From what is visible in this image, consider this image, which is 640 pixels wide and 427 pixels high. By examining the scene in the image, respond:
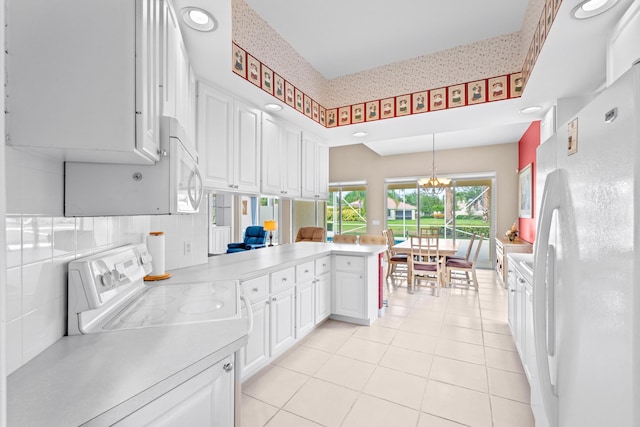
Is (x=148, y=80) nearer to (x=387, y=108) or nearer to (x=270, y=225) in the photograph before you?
(x=270, y=225)

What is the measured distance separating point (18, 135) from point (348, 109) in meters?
3.01

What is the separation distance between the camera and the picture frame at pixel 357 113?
329cm

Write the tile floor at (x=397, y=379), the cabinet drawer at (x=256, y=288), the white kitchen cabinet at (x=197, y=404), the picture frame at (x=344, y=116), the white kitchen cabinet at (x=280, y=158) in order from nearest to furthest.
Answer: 1. the white kitchen cabinet at (x=197, y=404)
2. the tile floor at (x=397, y=379)
3. the cabinet drawer at (x=256, y=288)
4. the white kitchen cabinet at (x=280, y=158)
5. the picture frame at (x=344, y=116)

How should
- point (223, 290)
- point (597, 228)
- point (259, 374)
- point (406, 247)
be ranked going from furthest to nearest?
1. point (406, 247)
2. point (259, 374)
3. point (223, 290)
4. point (597, 228)

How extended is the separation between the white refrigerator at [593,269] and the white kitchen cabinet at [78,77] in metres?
1.31

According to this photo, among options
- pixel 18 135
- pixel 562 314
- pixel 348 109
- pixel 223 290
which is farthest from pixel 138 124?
pixel 348 109

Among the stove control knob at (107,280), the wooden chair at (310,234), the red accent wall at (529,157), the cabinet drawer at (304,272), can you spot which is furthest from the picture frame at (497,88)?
the stove control knob at (107,280)

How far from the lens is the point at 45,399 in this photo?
71 cm

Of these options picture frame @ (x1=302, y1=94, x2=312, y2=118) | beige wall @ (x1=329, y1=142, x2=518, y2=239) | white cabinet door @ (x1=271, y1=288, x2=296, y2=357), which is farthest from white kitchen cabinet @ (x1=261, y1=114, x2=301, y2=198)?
beige wall @ (x1=329, y1=142, x2=518, y2=239)

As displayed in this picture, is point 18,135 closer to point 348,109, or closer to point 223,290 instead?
point 223,290

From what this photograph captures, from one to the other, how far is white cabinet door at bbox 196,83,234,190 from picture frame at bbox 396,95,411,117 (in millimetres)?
1720

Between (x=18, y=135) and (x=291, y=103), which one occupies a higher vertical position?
(x=291, y=103)

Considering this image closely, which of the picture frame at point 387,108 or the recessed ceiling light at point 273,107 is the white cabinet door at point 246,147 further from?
the picture frame at point 387,108

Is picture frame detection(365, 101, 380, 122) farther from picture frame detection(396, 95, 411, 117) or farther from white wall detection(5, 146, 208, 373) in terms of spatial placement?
white wall detection(5, 146, 208, 373)
